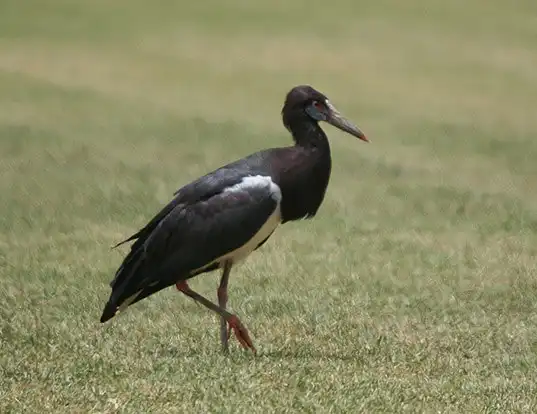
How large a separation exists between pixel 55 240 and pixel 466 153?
628cm

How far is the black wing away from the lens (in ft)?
23.2

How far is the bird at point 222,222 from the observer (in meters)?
7.08

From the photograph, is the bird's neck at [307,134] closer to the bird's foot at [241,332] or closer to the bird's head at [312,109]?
the bird's head at [312,109]

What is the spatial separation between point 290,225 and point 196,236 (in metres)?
4.79

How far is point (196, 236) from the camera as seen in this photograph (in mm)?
7121

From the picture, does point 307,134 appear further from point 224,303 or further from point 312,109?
point 224,303

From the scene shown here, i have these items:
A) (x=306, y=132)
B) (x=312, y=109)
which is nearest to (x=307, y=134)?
(x=306, y=132)

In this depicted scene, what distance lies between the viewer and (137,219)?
1180 centimetres

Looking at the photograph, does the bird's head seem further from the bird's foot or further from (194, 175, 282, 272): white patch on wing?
the bird's foot

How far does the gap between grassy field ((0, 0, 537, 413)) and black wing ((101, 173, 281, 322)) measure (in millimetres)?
395

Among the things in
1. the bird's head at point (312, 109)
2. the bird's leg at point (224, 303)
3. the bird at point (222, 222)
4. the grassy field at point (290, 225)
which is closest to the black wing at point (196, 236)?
the bird at point (222, 222)

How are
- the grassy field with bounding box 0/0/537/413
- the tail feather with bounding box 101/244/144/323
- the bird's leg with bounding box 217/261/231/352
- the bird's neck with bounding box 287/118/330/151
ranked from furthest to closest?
the bird's neck with bounding box 287/118/330/151 < the bird's leg with bounding box 217/261/231/352 < the tail feather with bounding box 101/244/144/323 < the grassy field with bounding box 0/0/537/413

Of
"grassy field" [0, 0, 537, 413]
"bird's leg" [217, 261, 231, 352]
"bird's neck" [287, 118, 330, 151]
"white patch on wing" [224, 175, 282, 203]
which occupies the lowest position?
"grassy field" [0, 0, 537, 413]

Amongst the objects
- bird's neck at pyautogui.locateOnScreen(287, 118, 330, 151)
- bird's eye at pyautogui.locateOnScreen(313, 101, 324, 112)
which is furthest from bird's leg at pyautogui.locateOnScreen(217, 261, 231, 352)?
bird's eye at pyautogui.locateOnScreen(313, 101, 324, 112)
